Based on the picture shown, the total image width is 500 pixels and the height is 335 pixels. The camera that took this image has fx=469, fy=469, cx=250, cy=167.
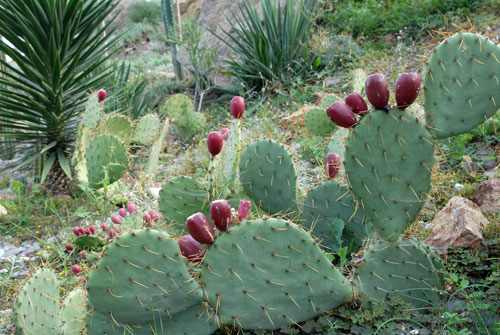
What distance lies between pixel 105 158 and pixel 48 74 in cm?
144

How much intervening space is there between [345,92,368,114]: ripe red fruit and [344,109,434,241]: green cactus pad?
4 centimetres

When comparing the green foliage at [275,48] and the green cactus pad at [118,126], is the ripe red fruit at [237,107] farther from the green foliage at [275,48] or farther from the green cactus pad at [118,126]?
the green foliage at [275,48]

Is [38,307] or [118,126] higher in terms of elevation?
[118,126]

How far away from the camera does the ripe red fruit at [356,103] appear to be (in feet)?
5.39

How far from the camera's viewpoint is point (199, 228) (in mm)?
1496

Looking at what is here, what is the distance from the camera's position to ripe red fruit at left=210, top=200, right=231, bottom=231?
1481mm

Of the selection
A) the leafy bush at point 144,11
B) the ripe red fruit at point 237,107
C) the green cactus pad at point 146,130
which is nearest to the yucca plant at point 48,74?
the green cactus pad at point 146,130

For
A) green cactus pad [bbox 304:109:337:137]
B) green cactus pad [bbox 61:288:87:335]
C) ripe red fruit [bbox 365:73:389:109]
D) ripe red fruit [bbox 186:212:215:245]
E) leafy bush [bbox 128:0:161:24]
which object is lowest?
green cactus pad [bbox 61:288:87:335]

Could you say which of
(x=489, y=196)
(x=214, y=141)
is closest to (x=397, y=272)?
(x=214, y=141)

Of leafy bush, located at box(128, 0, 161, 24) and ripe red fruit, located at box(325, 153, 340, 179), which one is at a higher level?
leafy bush, located at box(128, 0, 161, 24)

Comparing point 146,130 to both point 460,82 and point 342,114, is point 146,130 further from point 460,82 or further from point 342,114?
point 460,82

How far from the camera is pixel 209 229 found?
1.55 meters

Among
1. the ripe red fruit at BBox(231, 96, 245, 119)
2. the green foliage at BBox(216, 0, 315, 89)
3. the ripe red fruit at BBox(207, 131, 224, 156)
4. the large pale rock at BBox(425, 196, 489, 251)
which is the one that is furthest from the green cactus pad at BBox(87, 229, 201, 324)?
the green foliage at BBox(216, 0, 315, 89)

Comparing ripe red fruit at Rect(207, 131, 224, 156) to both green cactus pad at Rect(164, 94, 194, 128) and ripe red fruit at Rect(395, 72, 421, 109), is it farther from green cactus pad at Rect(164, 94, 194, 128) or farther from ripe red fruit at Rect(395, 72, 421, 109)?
green cactus pad at Rect(164, 94, 194, 128)
